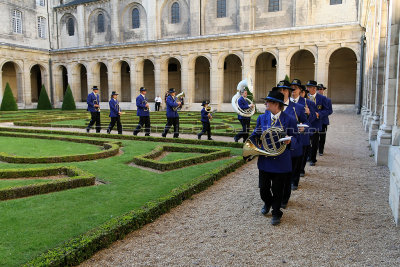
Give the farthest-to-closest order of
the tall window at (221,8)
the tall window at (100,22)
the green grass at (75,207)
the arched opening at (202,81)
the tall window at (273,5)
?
the tall window at (100,22), the arched opening at (202,81), the tall window at (221,8), the tall window at (273,5), the green grass at (75,207)

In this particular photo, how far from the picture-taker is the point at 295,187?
20.7 ft

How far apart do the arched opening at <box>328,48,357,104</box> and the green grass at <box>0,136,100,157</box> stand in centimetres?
2721

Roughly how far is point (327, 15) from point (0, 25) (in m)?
33.5

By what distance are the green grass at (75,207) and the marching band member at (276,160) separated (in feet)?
6.64

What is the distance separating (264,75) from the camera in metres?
34.5

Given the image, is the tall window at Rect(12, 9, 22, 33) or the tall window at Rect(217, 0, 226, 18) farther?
the tall window at Rect(12, 9, 22, 33)

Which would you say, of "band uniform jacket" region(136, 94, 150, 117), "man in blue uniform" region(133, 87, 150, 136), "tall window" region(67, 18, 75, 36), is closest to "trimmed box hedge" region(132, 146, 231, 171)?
"man in blue uniform" region(133, 87, 150, 136)

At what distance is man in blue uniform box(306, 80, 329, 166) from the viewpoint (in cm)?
832

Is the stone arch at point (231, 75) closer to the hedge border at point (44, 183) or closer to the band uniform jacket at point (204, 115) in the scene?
the band uniform jacket at point (204, 115)

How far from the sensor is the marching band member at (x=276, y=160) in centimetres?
455

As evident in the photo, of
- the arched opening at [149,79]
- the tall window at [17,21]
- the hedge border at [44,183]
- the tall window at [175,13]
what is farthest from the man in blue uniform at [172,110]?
the tall window at [17,21]

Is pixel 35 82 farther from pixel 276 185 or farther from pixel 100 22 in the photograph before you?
pixel 276 185

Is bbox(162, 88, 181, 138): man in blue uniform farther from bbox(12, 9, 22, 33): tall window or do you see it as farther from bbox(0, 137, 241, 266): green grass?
bbox(12, 9, 22, 33): tall window

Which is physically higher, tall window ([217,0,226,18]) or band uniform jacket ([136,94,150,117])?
tall window ([217,0,226,18])
